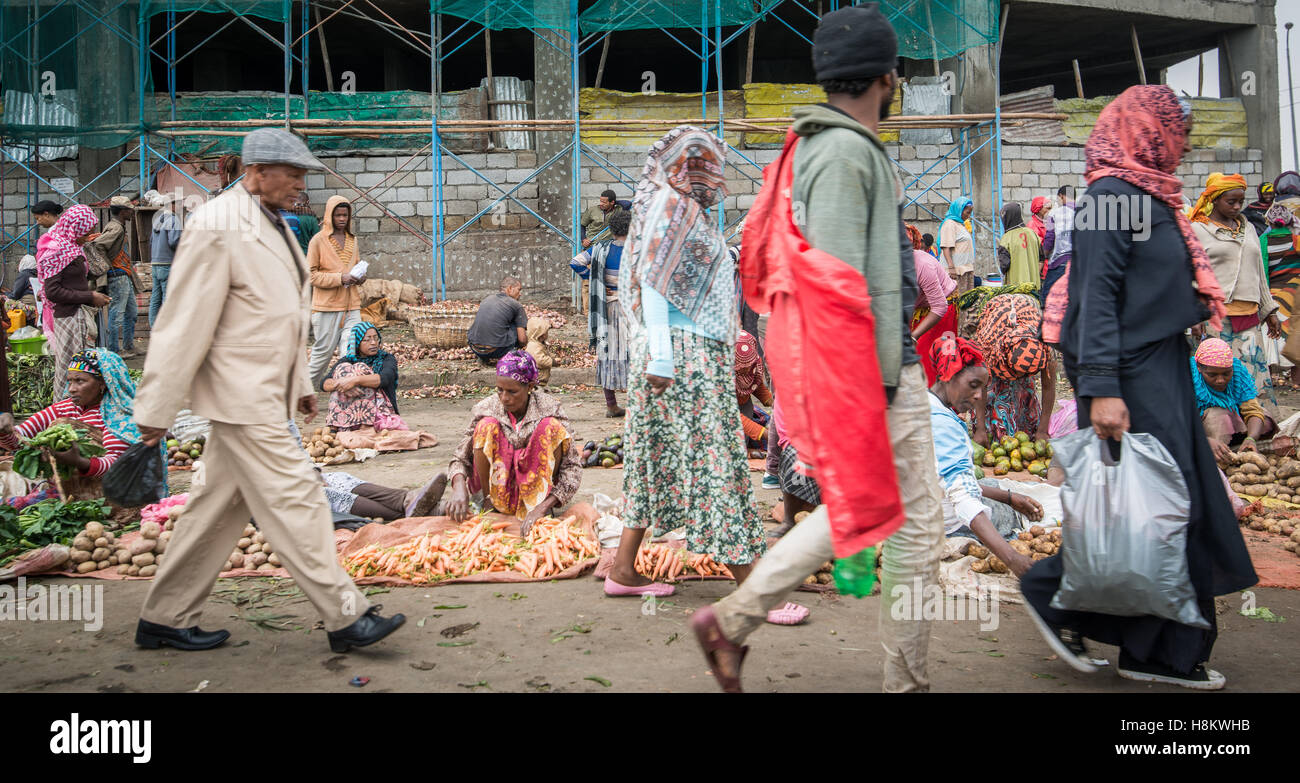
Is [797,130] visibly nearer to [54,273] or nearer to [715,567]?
[715,567]

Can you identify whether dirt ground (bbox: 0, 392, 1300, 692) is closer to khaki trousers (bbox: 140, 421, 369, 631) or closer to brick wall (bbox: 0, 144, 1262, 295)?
khaki trousers (bbox: 140, 421, 369, 631)

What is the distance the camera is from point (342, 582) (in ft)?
11.0

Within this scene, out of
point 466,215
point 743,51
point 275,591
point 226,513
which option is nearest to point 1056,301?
point 226,513

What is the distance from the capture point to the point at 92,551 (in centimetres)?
466

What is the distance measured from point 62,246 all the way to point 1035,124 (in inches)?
591

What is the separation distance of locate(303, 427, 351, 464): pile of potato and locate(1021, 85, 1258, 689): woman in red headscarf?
552 cm

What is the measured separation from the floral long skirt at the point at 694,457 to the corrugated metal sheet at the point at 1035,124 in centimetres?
1459

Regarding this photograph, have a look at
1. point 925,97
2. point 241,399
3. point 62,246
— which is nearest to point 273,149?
point 241,399

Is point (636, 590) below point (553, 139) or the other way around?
below

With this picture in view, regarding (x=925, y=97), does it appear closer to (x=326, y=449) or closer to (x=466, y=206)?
(x=466, y=206)

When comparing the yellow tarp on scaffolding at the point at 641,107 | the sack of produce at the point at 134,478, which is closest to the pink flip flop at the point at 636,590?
the sack of produce at the point at 134,478

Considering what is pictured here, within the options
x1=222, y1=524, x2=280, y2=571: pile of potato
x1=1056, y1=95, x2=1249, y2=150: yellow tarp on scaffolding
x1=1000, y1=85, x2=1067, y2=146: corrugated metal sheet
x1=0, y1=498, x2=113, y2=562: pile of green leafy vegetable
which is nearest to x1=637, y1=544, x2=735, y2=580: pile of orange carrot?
x1=222, y1=524, x2=280, y2=571: pile of potato

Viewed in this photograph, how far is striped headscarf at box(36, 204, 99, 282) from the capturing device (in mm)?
7941
